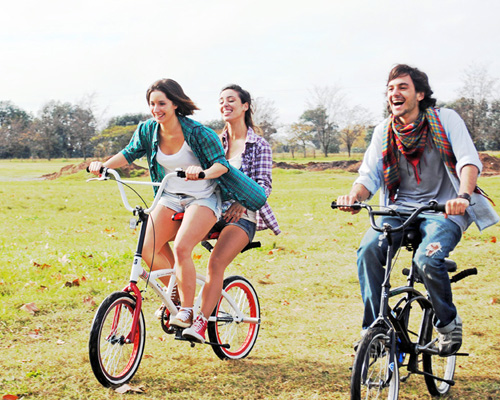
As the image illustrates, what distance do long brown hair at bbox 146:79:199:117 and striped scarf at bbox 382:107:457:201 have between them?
4.59 feet

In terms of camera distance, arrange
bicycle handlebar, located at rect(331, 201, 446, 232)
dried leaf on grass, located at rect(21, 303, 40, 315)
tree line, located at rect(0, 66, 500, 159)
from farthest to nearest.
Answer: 1. tree line, located at rect(0, 66, 500, 159)
2. dried leaf on grass, located at rect(21, 303, 40, 315)
3. bicycle handlebar, located at rect(331, 201, 446, 232)

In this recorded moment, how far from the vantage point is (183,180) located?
435 centimetres

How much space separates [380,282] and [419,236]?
1.32ft

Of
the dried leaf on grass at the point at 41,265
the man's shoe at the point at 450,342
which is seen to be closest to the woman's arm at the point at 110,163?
the man's shoe at the point at 450,342

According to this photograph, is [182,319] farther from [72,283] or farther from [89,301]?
[72,283]

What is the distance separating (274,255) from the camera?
9.16 metres

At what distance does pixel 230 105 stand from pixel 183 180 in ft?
3.12

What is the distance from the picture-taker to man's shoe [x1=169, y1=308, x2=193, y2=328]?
4.21m

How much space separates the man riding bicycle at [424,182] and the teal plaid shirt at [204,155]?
32.6 inches

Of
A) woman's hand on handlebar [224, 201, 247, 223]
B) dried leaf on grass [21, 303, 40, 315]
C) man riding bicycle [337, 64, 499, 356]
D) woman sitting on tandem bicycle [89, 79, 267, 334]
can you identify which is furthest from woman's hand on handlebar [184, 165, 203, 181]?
dried leaf on grass [21, 303, 40, 315]

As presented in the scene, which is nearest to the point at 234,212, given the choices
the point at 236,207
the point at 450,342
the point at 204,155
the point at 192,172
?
the point at 236,207

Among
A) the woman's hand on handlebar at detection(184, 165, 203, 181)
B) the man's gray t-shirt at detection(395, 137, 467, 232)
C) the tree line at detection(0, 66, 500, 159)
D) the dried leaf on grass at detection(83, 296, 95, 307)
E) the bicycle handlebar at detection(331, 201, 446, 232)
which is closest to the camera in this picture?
the bicycle handlebar at detection(331, 201, 446, 232)

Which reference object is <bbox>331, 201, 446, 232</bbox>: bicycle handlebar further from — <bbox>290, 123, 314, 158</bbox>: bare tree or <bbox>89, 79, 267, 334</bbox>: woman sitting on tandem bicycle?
<bbox>290, 123, 314, 158</bbox>: bare tree

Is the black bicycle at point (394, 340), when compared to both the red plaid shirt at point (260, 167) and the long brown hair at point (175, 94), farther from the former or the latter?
the long brown hair at point (175, 94)
